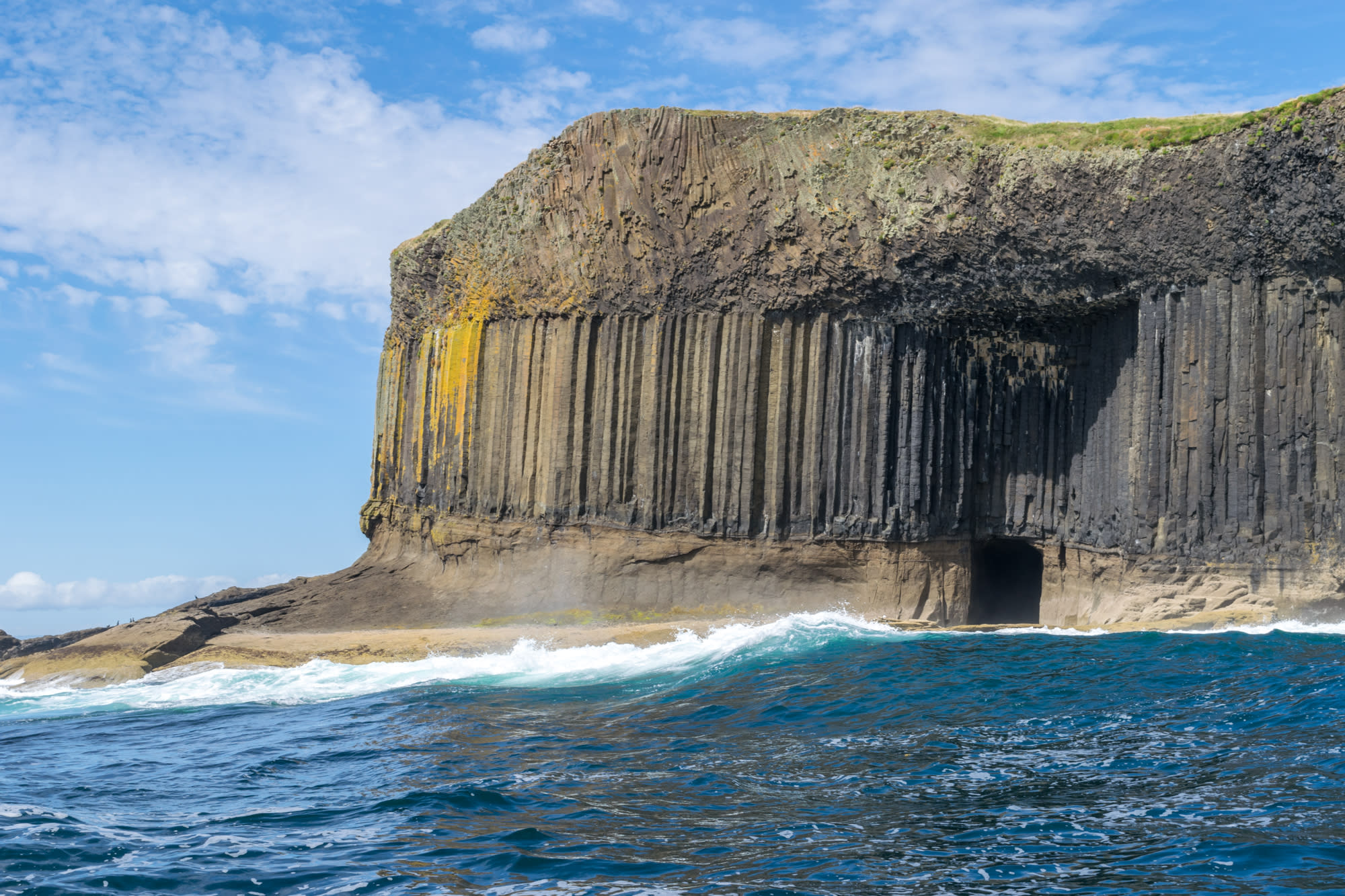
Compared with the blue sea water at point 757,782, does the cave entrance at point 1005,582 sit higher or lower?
higher

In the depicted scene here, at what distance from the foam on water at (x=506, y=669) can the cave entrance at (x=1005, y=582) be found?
2.70 m

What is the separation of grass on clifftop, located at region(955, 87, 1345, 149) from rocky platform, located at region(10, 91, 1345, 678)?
6cm

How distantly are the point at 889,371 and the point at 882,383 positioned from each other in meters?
0.27

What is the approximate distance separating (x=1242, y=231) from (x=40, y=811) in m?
18.3

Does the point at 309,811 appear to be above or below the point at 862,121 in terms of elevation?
below

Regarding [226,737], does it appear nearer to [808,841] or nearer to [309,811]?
[309,811]

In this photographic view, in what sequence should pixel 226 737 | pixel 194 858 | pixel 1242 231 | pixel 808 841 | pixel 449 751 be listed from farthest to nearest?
pixel 1242 231
pixel 226 737
pixel 449 751
pixel 194 858
pixel 808 841

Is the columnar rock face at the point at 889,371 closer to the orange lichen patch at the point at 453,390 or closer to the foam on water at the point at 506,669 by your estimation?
the orange lichen patch at the point at 453,390

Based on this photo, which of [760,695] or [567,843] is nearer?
[567,843]

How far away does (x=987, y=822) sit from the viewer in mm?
7828

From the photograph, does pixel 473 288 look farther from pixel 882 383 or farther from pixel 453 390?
pixel 882 383

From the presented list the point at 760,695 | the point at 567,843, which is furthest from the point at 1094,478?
the point at 567,843

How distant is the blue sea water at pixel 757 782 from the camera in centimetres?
717

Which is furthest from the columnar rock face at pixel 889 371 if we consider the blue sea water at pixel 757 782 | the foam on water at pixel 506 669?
the blue sea water at pixel 757 782
